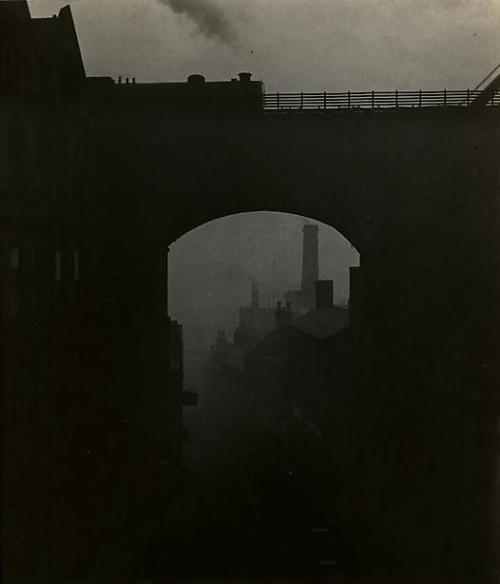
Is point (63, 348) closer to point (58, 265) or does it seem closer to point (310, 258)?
point (58, 265)

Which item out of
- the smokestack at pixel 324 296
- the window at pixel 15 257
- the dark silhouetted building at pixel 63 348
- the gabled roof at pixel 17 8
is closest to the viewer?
the gabled roof at pixel 17 8

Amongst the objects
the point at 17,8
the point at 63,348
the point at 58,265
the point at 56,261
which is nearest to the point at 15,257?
the point at 56,261

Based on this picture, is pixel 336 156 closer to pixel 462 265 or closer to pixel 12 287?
pixel 462 265

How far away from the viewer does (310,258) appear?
57.8 meters

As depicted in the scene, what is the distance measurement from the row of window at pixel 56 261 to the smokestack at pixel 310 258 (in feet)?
136

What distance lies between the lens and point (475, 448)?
677 inches

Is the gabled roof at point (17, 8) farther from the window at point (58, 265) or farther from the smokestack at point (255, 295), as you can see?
the smokestack at point (255, 295)

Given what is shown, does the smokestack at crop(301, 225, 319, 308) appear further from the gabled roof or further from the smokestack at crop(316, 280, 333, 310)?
the gabled roof

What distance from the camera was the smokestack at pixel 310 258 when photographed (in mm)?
56594

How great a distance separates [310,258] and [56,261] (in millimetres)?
44698

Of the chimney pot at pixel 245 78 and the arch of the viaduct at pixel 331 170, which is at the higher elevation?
the chimney pot at pixel 245 78

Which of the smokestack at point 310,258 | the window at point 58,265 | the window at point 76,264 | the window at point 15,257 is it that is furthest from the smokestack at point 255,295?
the window at point 15,257

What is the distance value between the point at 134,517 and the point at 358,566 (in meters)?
7.04

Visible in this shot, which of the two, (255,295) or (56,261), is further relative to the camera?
(255,295)
